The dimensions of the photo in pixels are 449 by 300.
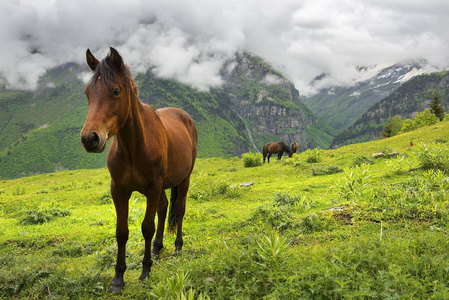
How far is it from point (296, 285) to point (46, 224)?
879cm

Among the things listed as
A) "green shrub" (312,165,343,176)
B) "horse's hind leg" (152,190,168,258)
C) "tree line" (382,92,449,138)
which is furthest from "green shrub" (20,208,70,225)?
"tree line" (382,92,449,138)

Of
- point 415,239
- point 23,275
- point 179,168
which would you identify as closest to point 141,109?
point 179,168

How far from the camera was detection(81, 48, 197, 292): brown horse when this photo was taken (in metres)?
3.22

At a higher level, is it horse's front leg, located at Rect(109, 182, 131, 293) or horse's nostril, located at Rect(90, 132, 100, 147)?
horse's nostril, located at Rect(90, 132, 100, 147)

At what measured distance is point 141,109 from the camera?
448 cm

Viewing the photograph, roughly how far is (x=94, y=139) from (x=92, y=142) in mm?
49

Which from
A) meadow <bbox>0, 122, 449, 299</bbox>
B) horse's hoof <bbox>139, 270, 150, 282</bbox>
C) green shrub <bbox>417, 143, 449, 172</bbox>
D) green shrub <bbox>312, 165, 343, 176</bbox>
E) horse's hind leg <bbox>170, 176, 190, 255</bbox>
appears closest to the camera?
meadow <bbox>0, 122, 449, 299</bbox>

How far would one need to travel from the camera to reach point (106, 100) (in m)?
3.29

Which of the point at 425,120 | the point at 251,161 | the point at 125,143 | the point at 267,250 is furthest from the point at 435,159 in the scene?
the point at 425,120

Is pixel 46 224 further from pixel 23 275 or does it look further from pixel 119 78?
pixel 119 78

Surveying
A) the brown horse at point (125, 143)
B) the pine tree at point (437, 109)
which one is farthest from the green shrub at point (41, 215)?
the pine tree at point (437, 109)

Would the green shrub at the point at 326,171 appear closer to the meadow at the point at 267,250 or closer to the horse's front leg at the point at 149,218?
the meadow at the point at 267,250

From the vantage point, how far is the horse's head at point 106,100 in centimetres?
296

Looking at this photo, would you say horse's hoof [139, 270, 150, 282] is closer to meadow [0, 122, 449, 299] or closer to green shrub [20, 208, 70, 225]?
meadow [0, 122, 449, 299]
